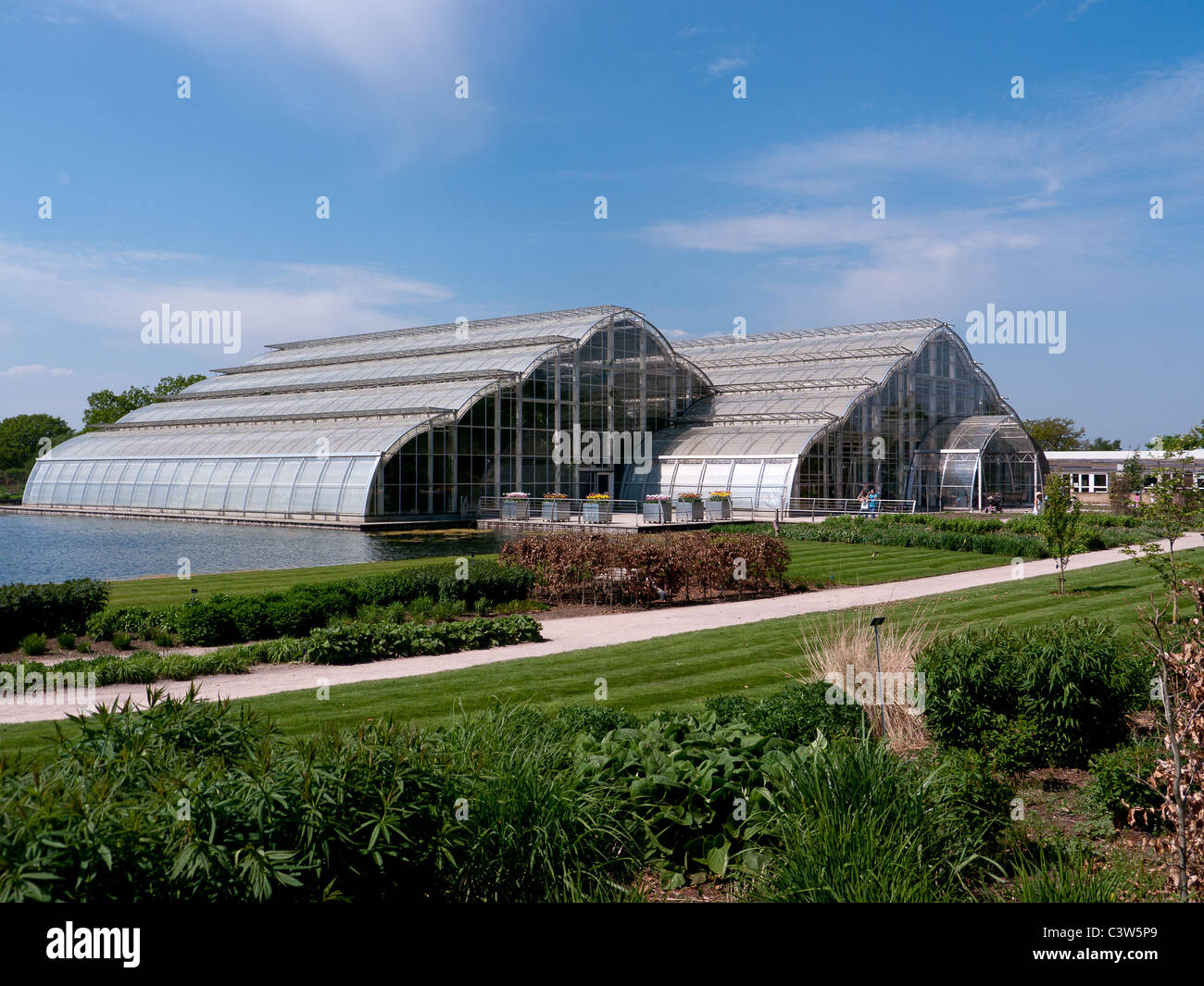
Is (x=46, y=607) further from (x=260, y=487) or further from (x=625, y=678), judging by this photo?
(x=260, y=487)

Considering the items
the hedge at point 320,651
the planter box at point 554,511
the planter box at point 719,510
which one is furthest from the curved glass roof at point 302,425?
the hedge at point 320,651

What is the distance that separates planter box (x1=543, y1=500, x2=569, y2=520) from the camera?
41938mm

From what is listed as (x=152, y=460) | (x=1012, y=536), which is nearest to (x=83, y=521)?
(x=152, y=460)

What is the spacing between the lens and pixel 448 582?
17938 mm

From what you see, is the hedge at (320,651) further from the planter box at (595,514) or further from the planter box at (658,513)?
the planter box at (658,513)

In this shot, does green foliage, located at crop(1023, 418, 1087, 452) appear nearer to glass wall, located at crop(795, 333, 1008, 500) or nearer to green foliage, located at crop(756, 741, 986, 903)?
glass wall, located at crop(795, 333, 1008, 500)

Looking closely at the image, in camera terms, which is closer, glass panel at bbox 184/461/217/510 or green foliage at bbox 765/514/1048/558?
green foliage at bbox 765/514/1048/558

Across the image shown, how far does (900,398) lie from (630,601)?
37.7 m

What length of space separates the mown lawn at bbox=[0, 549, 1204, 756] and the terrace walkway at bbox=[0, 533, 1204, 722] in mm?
602

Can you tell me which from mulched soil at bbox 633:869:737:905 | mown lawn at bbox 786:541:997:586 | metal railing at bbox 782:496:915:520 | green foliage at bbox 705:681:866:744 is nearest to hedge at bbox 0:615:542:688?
green foliage at bbox 705:681:866:744

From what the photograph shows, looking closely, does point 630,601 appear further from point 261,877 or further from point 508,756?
point 261,877

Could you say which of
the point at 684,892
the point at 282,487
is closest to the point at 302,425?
the point at 282,487

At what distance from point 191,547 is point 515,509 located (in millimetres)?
14734

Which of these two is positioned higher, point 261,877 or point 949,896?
point 261,877
